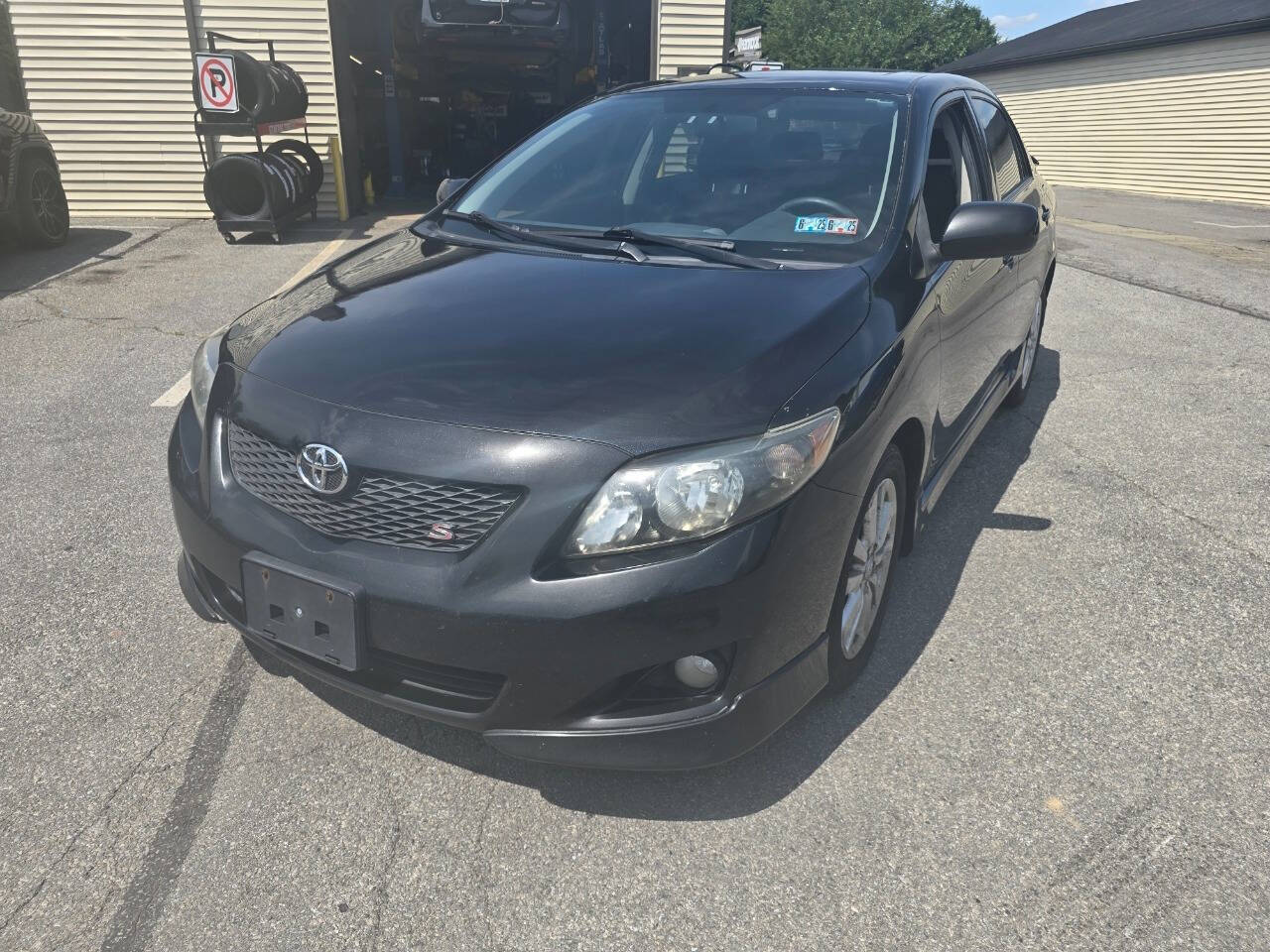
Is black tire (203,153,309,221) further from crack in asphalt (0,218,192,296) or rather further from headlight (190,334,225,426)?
headlight (190,334,225,426)

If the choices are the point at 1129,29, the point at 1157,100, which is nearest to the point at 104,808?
the point at 1157,100

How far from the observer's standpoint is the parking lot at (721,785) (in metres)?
1.92

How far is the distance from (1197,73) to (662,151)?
21966 millimetres

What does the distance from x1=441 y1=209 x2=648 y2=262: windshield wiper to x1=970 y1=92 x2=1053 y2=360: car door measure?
1.79 m

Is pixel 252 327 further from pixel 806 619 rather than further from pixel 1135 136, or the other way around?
pixel 1135 136

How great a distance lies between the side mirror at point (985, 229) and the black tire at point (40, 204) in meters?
8.78

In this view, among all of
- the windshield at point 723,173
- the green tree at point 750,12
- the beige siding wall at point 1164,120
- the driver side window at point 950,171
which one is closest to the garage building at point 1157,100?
the beige siding wall at point 1164,120

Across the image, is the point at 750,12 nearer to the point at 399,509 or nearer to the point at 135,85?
the point at 135,85

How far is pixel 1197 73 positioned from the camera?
66.2 feet

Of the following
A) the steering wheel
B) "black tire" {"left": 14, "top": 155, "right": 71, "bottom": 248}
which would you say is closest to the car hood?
the steering wheel

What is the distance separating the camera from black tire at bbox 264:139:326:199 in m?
11.1

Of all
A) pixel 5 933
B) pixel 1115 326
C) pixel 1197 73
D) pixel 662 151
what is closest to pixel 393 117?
pixel 1115 326

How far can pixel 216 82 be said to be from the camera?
32.0 feet

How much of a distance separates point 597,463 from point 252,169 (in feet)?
30.4
